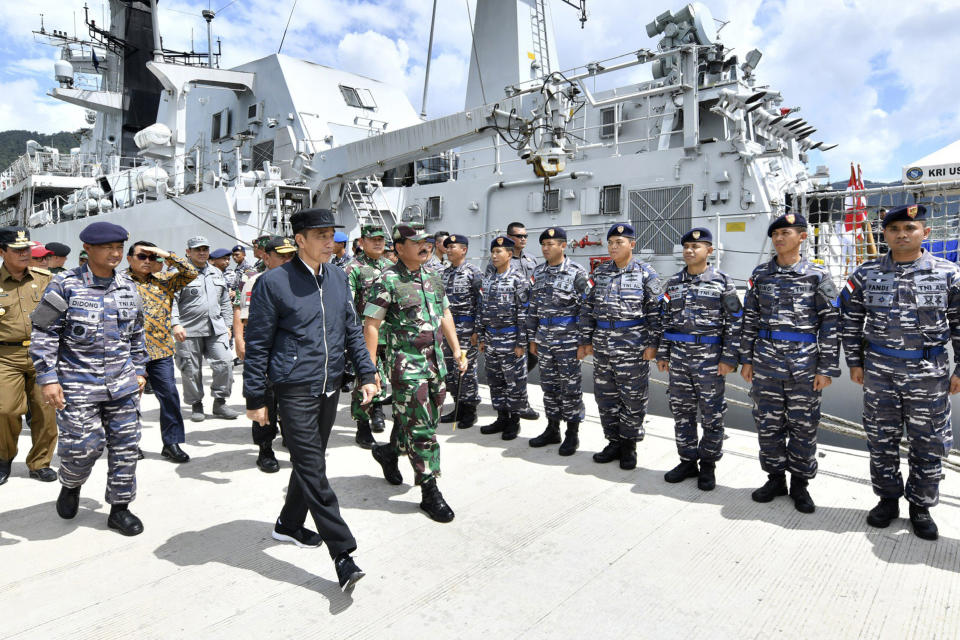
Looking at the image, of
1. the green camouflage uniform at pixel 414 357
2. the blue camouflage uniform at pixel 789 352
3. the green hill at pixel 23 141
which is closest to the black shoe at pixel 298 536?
the green camouflage uniform at pixel 414 357

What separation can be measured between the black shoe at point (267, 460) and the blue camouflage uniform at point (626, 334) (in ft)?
7.71

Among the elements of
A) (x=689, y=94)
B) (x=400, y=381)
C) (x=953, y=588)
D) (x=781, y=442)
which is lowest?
(x=953, y=588)

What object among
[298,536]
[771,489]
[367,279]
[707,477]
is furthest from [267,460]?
[771,489]

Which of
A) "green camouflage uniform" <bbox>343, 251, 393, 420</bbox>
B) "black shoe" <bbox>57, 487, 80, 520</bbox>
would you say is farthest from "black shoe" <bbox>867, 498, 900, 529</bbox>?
"black shoe" <bbox>57, 487, 80, 520</bbox>

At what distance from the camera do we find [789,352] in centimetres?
318

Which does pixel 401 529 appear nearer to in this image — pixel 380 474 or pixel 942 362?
pixel 380 474

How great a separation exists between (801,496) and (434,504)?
2.08 m

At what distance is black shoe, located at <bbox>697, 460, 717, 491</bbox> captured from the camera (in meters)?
3.55

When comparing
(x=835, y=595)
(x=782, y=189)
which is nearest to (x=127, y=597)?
(x=835, y=595)

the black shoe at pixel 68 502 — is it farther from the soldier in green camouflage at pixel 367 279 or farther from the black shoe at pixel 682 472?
the black shoe at pixel 682 472

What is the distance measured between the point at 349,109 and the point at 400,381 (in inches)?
440

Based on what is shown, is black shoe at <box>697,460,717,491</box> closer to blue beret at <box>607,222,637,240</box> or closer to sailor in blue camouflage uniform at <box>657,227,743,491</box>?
sailor in blue camouflage uniform at <box>657,227,743,491</box>

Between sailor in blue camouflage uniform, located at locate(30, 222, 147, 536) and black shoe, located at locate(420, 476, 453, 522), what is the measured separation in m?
1.49

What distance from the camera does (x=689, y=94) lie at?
8.02m
